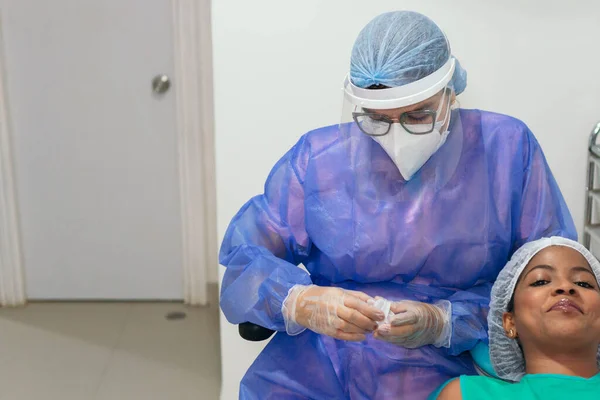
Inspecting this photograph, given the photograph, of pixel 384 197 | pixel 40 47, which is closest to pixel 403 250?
pixel 384 197

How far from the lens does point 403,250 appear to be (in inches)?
57.1

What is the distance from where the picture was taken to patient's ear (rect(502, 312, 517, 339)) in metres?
1.41

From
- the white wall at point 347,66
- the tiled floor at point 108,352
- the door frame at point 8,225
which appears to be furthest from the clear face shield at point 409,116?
the door frame at point 8,225

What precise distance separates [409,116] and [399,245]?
253 millimetres

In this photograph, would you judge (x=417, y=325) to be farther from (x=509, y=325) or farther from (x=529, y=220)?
(x=529, y=220)

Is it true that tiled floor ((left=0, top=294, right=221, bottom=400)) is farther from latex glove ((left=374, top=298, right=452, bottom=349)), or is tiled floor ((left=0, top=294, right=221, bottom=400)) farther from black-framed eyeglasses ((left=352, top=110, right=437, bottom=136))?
black-framed eyeglasses ((left=352, top=110, right=437, bottom=136))

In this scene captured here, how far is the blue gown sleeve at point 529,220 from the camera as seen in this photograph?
4.75ft

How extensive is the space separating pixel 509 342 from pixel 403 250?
267 millimetres

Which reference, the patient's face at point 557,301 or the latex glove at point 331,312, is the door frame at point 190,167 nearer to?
the latex glove at point 331,312

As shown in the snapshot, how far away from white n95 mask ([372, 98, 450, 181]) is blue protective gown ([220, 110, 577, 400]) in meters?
0.04

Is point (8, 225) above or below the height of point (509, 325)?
below

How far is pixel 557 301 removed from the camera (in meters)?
1.34

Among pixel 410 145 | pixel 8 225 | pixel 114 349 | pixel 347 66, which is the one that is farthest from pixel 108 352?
pixel 410 145

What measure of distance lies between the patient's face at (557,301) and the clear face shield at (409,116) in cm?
30
